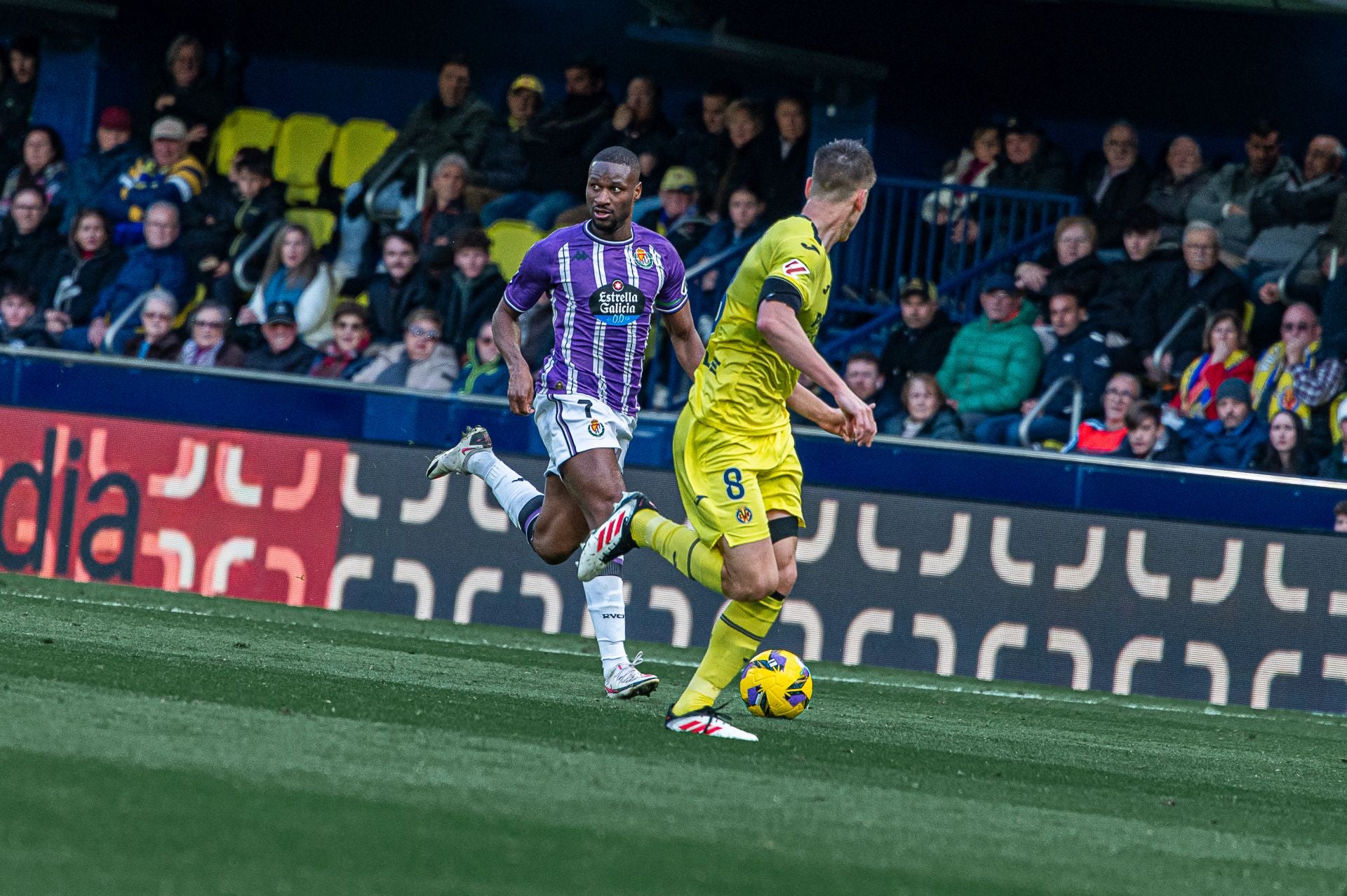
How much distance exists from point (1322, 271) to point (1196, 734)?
4962mm

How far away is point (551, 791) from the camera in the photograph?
15.6ft

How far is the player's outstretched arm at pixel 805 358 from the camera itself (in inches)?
234

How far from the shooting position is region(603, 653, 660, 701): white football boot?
281 inches

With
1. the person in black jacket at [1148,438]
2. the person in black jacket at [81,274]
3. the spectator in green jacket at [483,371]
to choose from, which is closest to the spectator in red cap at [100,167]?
the person in black jacket at [81,274]

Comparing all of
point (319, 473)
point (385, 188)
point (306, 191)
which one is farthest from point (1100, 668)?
point (306, 191)

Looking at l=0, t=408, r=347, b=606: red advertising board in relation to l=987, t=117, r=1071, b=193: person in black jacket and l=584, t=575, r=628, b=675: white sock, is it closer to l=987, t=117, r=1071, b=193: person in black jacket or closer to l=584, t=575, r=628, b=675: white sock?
l=584, t=575, r=628, b=675: white sock

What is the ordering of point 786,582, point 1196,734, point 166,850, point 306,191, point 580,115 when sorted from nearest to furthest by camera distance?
point 166,850
point 786,582
point 1196,734
point 580,115
point 306,191

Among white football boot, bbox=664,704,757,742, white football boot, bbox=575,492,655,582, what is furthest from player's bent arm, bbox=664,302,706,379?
white football boot, bbox=664,704,757,742

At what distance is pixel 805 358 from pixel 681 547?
33.4 inches

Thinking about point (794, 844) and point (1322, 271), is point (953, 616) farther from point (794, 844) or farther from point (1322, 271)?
point (794, 844)

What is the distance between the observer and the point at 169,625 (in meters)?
8.88

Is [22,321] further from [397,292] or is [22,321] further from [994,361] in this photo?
[994,361]

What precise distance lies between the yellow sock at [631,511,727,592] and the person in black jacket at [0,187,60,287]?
10.1 metres

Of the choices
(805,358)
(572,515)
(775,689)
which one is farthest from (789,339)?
(572,515)
